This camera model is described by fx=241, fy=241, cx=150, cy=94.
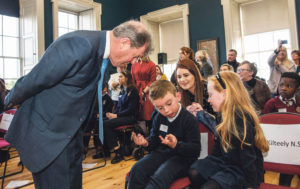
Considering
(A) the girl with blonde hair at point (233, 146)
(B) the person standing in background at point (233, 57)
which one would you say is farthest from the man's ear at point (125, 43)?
(B) the person standing in background at point (233, 57)

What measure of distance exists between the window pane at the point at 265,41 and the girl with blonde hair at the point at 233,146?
5.03m

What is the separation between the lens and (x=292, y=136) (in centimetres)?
148

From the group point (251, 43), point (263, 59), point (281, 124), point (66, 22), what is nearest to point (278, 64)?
point (263, 59)

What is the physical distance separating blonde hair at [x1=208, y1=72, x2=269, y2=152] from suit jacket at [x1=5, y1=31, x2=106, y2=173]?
0.82 metres

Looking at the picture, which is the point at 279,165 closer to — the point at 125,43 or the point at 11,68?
the point at 125,43

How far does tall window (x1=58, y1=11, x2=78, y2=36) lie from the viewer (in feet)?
21.7

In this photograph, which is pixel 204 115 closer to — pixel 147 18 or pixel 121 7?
pixel 147 18

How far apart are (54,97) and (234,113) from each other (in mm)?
1004

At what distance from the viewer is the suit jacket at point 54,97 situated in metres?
0.97

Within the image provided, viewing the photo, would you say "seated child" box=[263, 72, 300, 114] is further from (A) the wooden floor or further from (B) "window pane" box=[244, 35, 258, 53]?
(B) "window pane" box=[244, 35, 258, 53]

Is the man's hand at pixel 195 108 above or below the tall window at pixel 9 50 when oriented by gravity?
below

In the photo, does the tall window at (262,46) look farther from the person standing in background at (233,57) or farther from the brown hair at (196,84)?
the brown hair at (196,84)

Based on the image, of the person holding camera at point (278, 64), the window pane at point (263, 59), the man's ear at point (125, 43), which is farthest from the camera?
the window pane at point (263, 59)

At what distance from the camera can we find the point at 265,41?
5.93m
